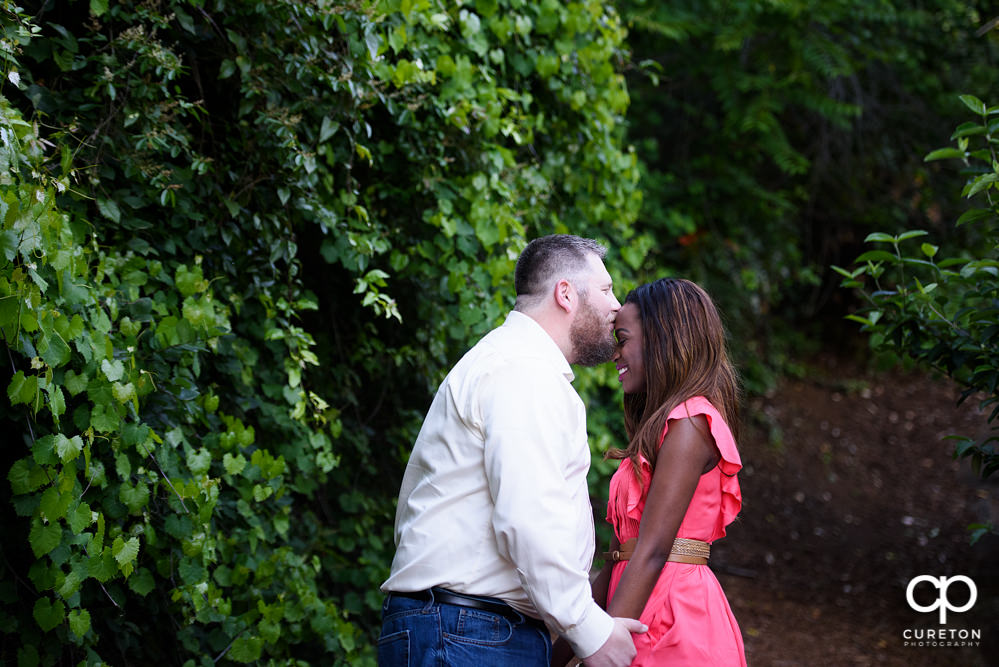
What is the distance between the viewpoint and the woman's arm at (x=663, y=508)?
87.4 inches

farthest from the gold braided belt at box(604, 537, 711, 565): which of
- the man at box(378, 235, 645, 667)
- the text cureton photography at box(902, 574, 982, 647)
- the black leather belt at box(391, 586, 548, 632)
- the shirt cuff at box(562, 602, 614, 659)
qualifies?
the text cureton photography at box(902, 574, 982, 647)

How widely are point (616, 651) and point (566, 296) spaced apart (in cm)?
90

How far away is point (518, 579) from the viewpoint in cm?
207

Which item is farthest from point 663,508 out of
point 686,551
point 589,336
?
point 589,336

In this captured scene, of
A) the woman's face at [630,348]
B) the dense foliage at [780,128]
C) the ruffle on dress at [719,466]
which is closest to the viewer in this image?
the ruffle on dress at [719,466]

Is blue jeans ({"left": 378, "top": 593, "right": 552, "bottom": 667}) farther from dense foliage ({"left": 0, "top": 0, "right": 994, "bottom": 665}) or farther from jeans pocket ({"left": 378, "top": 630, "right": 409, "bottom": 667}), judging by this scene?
dense foliage ({"left": 0, "top": 0, "right": 994, "bottom": 665})

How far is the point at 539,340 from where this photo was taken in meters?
2.23

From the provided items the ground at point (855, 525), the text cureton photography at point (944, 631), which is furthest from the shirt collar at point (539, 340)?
the text cureton photography at point (944, 631)

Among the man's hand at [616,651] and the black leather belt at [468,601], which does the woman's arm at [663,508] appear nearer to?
the man's hand at [616,651]

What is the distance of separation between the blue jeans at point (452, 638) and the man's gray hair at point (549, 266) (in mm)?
806

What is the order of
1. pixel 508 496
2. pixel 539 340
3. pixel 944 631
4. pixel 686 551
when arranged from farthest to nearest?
pixel 944 631, pixel 686 551, pixel 539 340, pixel 508 496

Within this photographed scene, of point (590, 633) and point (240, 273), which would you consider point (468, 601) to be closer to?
point (590, 633)

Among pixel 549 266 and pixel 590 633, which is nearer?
pixel 590 633

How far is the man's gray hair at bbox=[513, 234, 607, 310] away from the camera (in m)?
2.32
